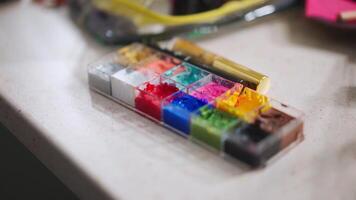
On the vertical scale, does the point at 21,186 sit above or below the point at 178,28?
below

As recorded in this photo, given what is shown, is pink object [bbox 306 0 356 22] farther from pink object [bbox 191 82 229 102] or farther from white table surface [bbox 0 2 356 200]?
pink object [bbox 191 82 229 102]

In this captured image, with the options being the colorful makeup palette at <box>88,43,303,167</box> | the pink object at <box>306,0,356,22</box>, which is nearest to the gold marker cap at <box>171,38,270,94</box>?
the colorful makeup palette at <box>88,43,303,167</box>

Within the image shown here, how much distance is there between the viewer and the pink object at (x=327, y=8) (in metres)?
0.60

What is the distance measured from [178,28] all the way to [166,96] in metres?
0.15

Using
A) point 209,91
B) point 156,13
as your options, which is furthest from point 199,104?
point 156,13

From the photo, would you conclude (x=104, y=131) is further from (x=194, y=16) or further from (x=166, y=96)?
(x=194, y=16)

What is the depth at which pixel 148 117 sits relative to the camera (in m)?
0.48

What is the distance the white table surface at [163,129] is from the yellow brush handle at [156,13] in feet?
0.08

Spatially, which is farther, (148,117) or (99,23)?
(99,23)

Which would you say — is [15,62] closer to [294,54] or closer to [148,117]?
[148,117]

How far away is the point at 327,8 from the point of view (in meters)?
0.61

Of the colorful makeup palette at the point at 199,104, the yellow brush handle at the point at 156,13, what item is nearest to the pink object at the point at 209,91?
the colorful makeup palette at the point at 199,104

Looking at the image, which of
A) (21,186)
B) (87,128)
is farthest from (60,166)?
(21,186)

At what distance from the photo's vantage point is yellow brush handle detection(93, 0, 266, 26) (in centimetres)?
60
